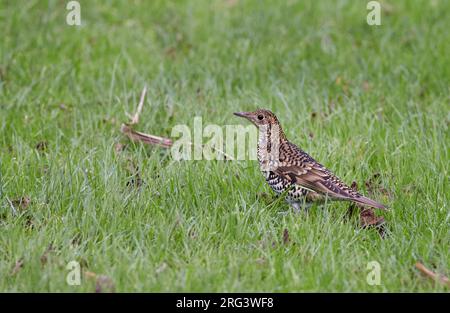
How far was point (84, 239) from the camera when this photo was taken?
6004mm

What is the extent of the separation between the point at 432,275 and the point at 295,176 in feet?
4.77

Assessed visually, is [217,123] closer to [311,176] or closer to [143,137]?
[143,137]

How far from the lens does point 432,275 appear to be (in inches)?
221

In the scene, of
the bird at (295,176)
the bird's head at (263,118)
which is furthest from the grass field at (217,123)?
the bird's head at (263,118)

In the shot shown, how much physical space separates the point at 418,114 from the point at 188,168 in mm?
2572

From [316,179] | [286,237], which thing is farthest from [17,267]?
[316,179]

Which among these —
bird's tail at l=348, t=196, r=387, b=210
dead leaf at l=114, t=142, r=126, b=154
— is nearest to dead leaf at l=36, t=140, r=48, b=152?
dead leaf at l=114, t=142, r=126, b=154

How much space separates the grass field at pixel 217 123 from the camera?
577cm

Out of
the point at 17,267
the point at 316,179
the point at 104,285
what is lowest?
the point at 104,285

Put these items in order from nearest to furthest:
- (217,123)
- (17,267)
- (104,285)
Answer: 1. (104,285)
2. (17,267)
3. (217,123)

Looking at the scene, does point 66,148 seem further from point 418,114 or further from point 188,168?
point 418,114

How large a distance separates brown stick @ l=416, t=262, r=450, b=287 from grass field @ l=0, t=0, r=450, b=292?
0.19 ft

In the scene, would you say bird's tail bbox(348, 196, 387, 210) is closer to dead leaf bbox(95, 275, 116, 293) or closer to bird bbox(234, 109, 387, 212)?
bird bbox(234, 109, 387, 212)

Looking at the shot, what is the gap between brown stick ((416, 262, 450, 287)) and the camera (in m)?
5.58
